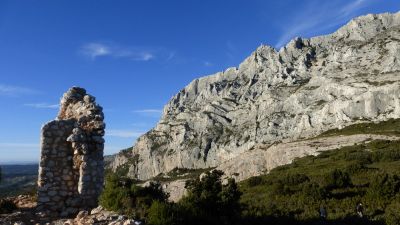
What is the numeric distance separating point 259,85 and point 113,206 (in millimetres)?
150349

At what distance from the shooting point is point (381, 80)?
396ft

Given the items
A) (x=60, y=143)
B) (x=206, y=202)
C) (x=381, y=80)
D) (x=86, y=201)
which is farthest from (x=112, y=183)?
(x=381, y=80)

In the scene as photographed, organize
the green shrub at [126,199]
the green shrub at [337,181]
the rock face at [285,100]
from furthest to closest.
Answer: the rock face at [285,100], the green shrub at [337,181], the green shrub at [126,199]

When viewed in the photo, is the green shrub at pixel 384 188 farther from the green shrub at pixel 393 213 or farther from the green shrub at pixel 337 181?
the green shrub at pixel 337 181

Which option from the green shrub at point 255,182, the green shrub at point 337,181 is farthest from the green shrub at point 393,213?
the green shrub at point 255,182

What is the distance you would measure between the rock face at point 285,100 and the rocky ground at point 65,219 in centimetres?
9827

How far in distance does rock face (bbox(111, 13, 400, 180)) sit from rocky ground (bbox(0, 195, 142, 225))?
9827 cm

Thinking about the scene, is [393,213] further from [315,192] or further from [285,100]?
[285,100]

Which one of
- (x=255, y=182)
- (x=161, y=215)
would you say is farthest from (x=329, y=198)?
(x=161, y=215)

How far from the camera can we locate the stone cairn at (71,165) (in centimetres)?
1368

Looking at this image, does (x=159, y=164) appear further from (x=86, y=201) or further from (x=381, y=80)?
(x=86, y=201)

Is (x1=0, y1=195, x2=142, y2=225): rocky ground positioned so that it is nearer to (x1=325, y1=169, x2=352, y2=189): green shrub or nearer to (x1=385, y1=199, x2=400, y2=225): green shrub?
(x1=385, y1=199, x2=400, y2=225): green shrub

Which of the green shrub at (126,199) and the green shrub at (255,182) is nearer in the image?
the green shrub at (126,199)

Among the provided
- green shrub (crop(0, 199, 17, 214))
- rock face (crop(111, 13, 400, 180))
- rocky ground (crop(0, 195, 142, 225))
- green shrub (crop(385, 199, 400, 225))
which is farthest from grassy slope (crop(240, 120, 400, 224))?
rock face (crop(111, 13, 400, 180))
